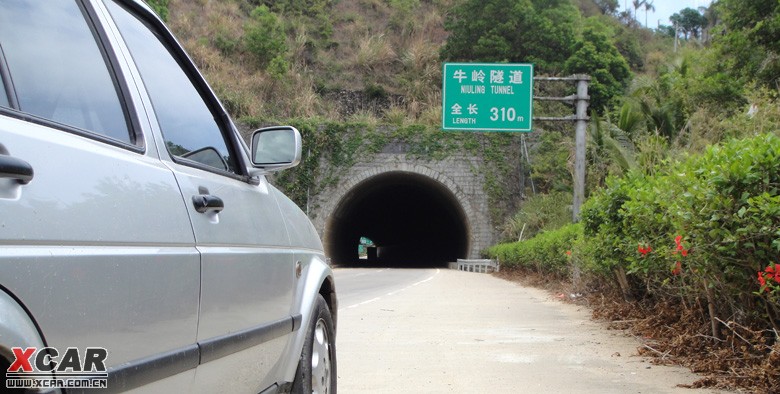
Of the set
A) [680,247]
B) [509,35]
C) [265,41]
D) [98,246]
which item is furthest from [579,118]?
[265,41]

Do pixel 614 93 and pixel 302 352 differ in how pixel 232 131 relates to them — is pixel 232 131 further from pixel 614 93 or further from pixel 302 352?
pixel 614 93

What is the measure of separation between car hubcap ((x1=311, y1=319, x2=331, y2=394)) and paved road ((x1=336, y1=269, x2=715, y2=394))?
4.42 feet

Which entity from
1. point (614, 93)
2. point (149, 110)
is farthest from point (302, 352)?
point (614, 93)

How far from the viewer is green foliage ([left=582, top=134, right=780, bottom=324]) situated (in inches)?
197

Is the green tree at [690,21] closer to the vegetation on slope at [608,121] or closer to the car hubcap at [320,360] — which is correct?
the vegetation on slope at [608,121]

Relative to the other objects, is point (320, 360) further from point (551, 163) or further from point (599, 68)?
point (599, 68)

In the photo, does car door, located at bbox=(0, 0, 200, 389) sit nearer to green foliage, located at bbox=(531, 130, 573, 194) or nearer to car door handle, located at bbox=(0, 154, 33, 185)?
car door handle, located at bbox=(0, 154, 33, 185)

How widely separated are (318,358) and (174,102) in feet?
5.24

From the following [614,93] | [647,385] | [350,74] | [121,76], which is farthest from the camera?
[350,74]

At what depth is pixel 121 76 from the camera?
2494 millimetres

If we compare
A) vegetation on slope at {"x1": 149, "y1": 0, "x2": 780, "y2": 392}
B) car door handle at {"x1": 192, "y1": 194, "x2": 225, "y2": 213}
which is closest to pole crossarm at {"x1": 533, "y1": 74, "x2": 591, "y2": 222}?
vegetation on slope at {"x1": 149, "y1": 0, "x2": 780, "y2": 392}

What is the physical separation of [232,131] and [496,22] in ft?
127

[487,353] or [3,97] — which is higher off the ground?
[3,97]

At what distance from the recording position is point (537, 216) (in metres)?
30.5
